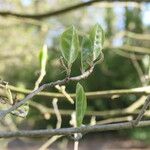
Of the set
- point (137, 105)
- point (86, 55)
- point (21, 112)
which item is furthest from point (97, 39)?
point (137, 105)

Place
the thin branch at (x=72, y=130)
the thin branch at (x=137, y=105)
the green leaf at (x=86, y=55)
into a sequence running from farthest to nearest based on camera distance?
the thin branch at (x=137, y=105) < the green leaf at (x=86, y=55) < the thin branch at (x=72, y=130)

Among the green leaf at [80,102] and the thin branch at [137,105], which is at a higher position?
the thin branch at [137,105]

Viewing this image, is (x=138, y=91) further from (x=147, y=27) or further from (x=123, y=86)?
(x=147, y=27)

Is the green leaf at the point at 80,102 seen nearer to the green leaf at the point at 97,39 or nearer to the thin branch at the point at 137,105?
the green leaf at the point at 97,39

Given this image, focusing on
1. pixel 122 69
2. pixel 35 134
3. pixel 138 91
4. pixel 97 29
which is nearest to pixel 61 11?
A: pixel 138 91

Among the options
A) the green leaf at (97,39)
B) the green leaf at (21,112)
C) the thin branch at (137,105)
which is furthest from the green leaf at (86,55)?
the thin branch at (137,105)

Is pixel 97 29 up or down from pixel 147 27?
down

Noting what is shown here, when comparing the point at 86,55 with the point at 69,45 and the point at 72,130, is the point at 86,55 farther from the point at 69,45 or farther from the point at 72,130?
the point at 72,130
